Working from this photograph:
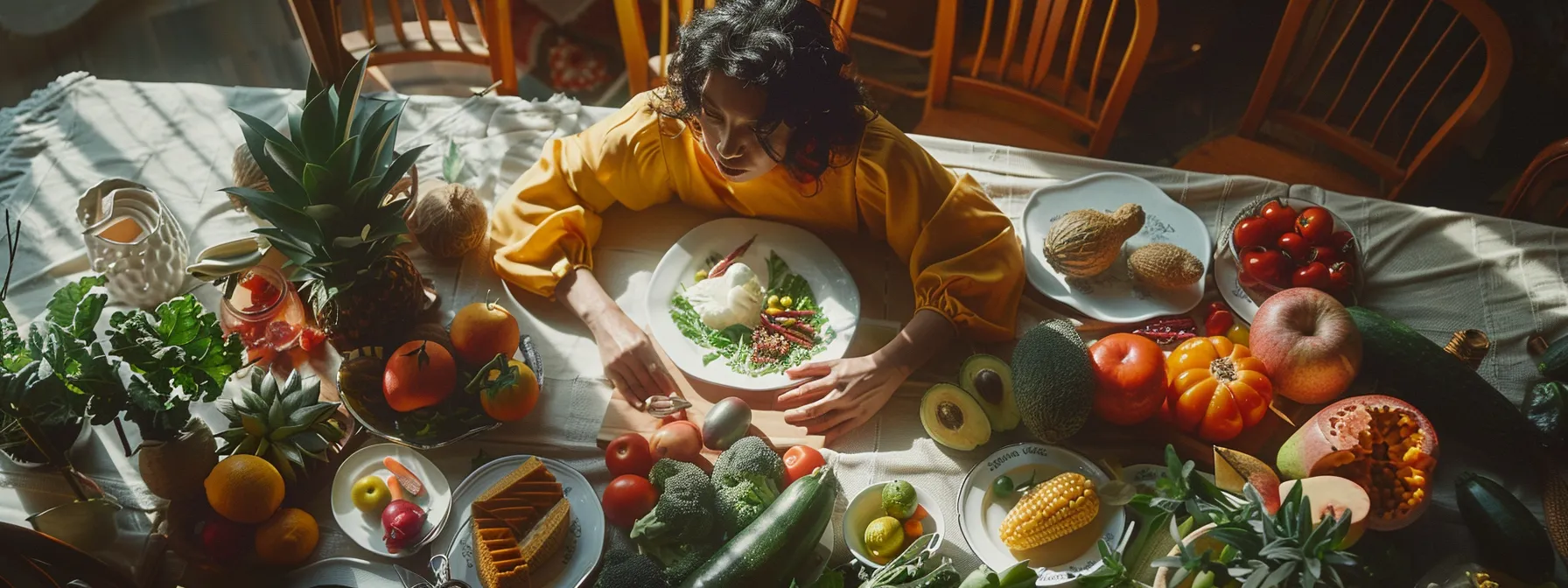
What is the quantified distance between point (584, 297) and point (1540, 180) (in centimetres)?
170

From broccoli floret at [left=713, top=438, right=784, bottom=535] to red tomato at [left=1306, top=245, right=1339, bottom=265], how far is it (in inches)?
38.3

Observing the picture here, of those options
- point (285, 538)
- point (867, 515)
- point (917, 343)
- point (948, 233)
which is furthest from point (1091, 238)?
point (285, 538)

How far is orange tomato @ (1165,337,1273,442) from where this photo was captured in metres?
1.41

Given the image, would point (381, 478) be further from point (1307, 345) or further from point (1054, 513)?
point (1307, 345)

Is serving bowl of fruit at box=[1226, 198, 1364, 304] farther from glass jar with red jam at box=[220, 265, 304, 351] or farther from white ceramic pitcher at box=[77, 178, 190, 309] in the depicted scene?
white ceramic pitcher at box=[77, 178, 190, 309]

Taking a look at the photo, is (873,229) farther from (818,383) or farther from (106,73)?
(106,73)

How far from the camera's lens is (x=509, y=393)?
1.41 meters

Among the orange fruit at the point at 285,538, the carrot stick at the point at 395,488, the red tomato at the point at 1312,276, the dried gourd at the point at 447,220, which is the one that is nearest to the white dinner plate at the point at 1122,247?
the red tomato at the point at 1312,276

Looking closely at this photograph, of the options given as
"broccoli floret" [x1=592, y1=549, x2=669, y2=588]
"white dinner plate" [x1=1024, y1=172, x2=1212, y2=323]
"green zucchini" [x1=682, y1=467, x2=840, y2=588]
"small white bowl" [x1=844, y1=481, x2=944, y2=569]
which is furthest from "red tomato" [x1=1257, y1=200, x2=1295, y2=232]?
"broccoli floret" [x1=592, y1=549, x2=669, y2=588]

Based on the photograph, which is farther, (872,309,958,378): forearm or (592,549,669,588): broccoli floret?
(872,309,958,378): forearm

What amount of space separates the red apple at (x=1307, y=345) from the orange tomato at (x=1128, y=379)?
185 millimetres

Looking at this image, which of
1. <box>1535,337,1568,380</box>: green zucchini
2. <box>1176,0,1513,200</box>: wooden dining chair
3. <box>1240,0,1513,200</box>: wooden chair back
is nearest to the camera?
<box>1535,337,1568,380</box>: green zucchini

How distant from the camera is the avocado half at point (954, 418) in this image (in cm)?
144

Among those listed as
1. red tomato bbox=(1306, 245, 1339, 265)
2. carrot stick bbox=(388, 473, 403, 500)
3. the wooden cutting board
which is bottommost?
carrot stick bbox=(388, 473, 403, 500)
